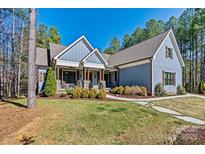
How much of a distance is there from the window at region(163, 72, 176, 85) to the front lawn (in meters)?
10.2

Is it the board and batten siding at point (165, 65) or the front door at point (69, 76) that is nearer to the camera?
the board and batten siding at point (165, 65)

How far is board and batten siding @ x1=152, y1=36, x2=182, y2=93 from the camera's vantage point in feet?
53.1

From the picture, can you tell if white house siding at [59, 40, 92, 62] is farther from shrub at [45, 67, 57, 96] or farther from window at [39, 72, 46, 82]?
shrub at [45, 67, 57, 96]

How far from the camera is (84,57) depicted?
17812 mm

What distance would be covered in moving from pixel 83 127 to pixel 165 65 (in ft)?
43.7

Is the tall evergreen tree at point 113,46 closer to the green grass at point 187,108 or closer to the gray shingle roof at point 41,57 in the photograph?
the gray shingle roof at point 41,57

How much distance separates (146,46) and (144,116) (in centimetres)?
1227

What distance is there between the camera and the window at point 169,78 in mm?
17203

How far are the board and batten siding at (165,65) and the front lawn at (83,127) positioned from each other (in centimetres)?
904

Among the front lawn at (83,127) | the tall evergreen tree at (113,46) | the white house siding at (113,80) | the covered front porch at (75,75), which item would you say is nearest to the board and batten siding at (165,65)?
the covered front porch at (75,75)

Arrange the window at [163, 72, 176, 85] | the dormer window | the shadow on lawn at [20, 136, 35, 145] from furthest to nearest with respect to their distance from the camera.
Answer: the dormer window < the window at [163, 72, 176, 85] < the shadow on lawn at [20, 136, 35, 145]

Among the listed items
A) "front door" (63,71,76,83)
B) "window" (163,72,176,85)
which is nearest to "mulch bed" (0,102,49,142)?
"front door" (63,71,76,83)

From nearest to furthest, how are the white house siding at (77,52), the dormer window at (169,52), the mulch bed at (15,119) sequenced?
the mulch bed at (15,119) < the white house siding at (77,52) < the dormer window at (169,52)
